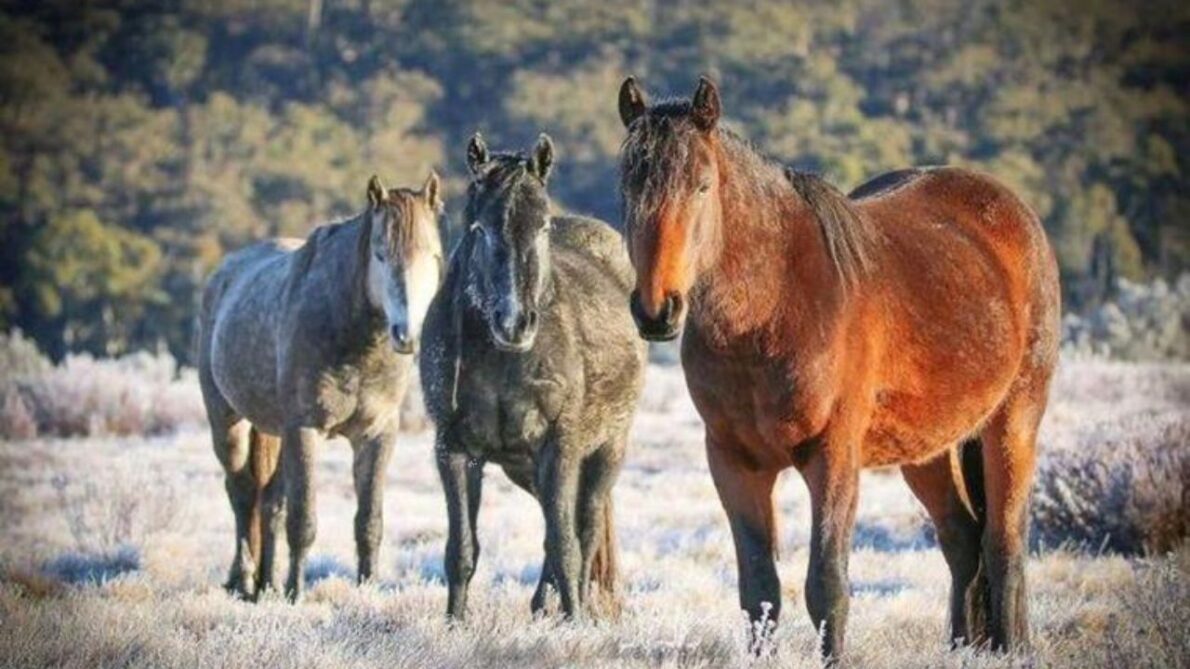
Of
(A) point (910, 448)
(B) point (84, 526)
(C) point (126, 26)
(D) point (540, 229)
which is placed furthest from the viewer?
(C) point (126, 26)

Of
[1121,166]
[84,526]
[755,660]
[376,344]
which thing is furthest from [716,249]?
[1121,166]

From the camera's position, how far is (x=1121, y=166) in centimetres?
5381

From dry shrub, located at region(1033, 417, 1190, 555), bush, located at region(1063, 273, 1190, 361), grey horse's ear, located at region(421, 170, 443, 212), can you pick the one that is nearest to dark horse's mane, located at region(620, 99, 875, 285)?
grey horse's ear, located at region(421, 170, 443, 212)

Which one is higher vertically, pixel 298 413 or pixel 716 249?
pixel 716 249

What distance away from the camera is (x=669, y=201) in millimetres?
5688

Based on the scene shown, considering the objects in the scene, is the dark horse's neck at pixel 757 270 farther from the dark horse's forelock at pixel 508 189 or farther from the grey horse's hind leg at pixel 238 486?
the grey horse's hind leg at pixel 238 486

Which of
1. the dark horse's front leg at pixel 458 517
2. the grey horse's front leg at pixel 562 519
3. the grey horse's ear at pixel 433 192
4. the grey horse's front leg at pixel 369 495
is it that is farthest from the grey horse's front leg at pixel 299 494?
the grey horse's front leg at pixel 562 519

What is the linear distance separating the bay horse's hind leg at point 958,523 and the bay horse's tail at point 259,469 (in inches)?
171

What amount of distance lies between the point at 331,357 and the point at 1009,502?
389 cm

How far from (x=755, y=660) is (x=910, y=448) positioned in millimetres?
1071

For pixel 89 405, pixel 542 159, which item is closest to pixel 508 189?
pixel 542 159

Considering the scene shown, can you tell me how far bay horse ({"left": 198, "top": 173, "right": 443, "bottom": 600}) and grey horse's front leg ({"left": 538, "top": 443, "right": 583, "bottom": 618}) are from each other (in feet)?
4.12

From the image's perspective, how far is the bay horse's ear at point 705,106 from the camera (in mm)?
5875

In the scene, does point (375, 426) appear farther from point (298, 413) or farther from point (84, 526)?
point (84, 526)
